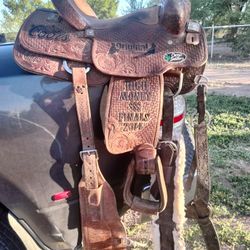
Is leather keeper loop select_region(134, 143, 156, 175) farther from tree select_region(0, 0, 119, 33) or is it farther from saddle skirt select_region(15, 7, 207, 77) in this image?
tree select_region(0, 0, 119, 33)

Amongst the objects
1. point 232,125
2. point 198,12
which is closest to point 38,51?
point 232,125

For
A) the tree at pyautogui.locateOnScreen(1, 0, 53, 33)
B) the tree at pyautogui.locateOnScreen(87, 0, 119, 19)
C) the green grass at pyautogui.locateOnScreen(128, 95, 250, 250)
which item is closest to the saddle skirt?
the green grass at pyautogui.locateOnScreen(128, 95, 250, 250)

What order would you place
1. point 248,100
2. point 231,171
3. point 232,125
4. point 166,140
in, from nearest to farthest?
point 166,140 → point 231,171 → point 232,125 → point 248,100

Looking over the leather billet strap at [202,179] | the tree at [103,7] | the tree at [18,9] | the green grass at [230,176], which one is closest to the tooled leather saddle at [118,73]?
the leather billet strap at [202,179]

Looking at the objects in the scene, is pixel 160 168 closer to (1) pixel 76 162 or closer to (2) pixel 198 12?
(1) pixel 76 162

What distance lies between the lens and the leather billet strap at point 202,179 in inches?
61.7

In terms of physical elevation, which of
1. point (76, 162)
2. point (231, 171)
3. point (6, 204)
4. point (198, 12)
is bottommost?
point (198, 12)

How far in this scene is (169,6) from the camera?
1.40 metres

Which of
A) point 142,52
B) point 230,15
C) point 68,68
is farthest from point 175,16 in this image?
point 230,15

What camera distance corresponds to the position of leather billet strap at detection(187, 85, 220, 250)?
1.57 meters

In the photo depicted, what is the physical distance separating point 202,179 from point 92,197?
559 millimetres

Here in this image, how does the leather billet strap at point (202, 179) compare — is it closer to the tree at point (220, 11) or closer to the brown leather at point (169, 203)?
the brown leather at point (169, 203)

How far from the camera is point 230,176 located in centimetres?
290

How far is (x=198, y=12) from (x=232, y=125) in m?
15.2
